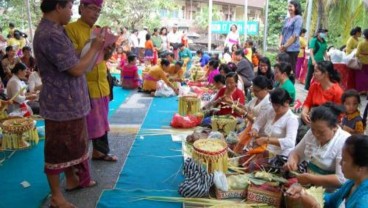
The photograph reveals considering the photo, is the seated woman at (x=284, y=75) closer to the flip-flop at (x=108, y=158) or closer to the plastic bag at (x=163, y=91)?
the flip-flop at (x=108, y=158)

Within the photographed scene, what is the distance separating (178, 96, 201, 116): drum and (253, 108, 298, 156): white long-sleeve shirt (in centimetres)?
185

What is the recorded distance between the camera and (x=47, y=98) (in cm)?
235

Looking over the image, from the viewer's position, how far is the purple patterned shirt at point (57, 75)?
2.22 metres

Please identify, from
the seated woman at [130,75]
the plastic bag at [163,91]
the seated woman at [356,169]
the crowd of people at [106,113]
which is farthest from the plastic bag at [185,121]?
the seated woman at [130,75]

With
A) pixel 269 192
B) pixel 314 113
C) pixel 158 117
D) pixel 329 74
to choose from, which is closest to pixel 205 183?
pixel 269 192

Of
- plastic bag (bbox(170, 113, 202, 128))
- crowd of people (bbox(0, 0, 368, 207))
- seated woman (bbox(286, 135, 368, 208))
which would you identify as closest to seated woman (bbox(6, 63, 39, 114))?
crowd of people (bbox(0, 0, 368, 207))

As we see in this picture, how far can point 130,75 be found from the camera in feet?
26.2

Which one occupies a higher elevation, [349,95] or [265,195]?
[349,95]

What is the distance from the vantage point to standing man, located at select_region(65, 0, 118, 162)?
279 cm

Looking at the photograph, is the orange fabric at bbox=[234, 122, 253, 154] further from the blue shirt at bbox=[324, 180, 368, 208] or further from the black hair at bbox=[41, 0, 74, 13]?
the black hair at bbox=[41, 0, 74, 13]

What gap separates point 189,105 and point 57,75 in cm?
294

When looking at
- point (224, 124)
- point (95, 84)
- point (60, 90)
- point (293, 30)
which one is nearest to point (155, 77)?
point (293, 30)

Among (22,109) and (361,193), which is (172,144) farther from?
Result: (361,193)

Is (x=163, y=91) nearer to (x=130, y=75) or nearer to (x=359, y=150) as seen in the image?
(x=130, y=75)
